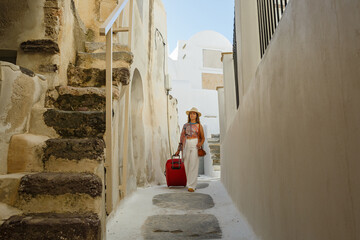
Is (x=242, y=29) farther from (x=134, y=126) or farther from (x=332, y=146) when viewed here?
(x=134, y=126)

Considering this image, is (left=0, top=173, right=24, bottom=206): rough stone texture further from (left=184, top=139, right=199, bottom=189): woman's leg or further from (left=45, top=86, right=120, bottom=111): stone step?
(left=184, top=139, right=199, bottom=189): woman's leg

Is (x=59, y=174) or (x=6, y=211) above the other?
(x=59, y=174)

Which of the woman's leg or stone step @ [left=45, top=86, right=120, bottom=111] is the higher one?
stone step @ [left=45, top=86, right=120, bottom=111]

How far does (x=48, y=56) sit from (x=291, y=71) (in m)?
1.97

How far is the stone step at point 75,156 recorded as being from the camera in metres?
1.81

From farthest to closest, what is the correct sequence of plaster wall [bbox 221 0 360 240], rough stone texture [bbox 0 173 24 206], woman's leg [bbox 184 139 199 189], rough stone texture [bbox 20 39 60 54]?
1. woman's leg [bbox 184 139 199 189]
2. rough stone texture [bbox 20 39 60 54]
3. rough stone texture [bbox 0 173 24 206]
4. plaster wall [bbox 221 0 360 240]

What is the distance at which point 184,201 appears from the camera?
12.0 feet

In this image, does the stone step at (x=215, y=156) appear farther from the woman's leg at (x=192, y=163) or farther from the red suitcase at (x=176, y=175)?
the woman's leg at (x=192, y=163)

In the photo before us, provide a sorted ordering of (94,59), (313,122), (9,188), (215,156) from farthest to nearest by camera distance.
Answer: (215,156), (94,59), (9,188), (313,122)

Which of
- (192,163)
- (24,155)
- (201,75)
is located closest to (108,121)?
(24,155)

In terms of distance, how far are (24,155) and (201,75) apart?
16.0 m

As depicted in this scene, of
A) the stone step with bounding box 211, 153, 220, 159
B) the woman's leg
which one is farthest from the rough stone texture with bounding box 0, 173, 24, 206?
the stone step with bounding box 211, 153, 220, 159

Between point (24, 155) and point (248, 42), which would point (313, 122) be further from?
point (248, 42)

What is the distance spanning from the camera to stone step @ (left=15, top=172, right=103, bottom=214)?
5.31 ft
